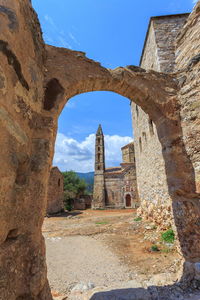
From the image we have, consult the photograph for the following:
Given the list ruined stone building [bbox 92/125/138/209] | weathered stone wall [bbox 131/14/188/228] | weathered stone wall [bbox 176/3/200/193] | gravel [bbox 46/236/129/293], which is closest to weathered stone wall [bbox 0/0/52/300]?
gravel [bbox 46/236/129/293]

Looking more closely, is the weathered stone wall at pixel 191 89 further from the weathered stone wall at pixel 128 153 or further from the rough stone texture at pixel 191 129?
the weathered stone wall at pixel 128 153

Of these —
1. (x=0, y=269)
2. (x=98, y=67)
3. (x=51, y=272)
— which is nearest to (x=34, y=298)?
(x=0, y=269)

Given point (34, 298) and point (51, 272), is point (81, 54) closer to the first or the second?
point (34, 298)

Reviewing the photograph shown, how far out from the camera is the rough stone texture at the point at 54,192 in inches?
622

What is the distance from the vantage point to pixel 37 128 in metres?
2.04

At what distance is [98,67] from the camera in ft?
9.67

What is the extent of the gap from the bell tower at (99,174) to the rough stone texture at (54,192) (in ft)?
34.5

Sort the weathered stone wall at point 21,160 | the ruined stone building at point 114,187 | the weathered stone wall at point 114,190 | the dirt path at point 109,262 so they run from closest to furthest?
the weathered stone wall at point 21,160, the dirt path at point 109,262, the ruined stone building at point 114,187, the weathered stone wall at point 114,190

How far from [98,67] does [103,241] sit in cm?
575

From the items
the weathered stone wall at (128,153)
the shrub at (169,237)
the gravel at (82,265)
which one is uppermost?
the weathered stone wall at (128,153)

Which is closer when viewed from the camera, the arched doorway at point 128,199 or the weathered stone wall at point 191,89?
the weathered stone wall at point 191,89

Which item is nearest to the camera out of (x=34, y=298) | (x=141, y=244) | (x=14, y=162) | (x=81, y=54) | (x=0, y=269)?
(x=0, y=269)

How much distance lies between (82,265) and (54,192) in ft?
44.8

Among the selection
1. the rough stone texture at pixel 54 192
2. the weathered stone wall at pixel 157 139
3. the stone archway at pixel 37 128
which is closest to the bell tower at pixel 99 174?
the rough stone texture at pixel 54 192
